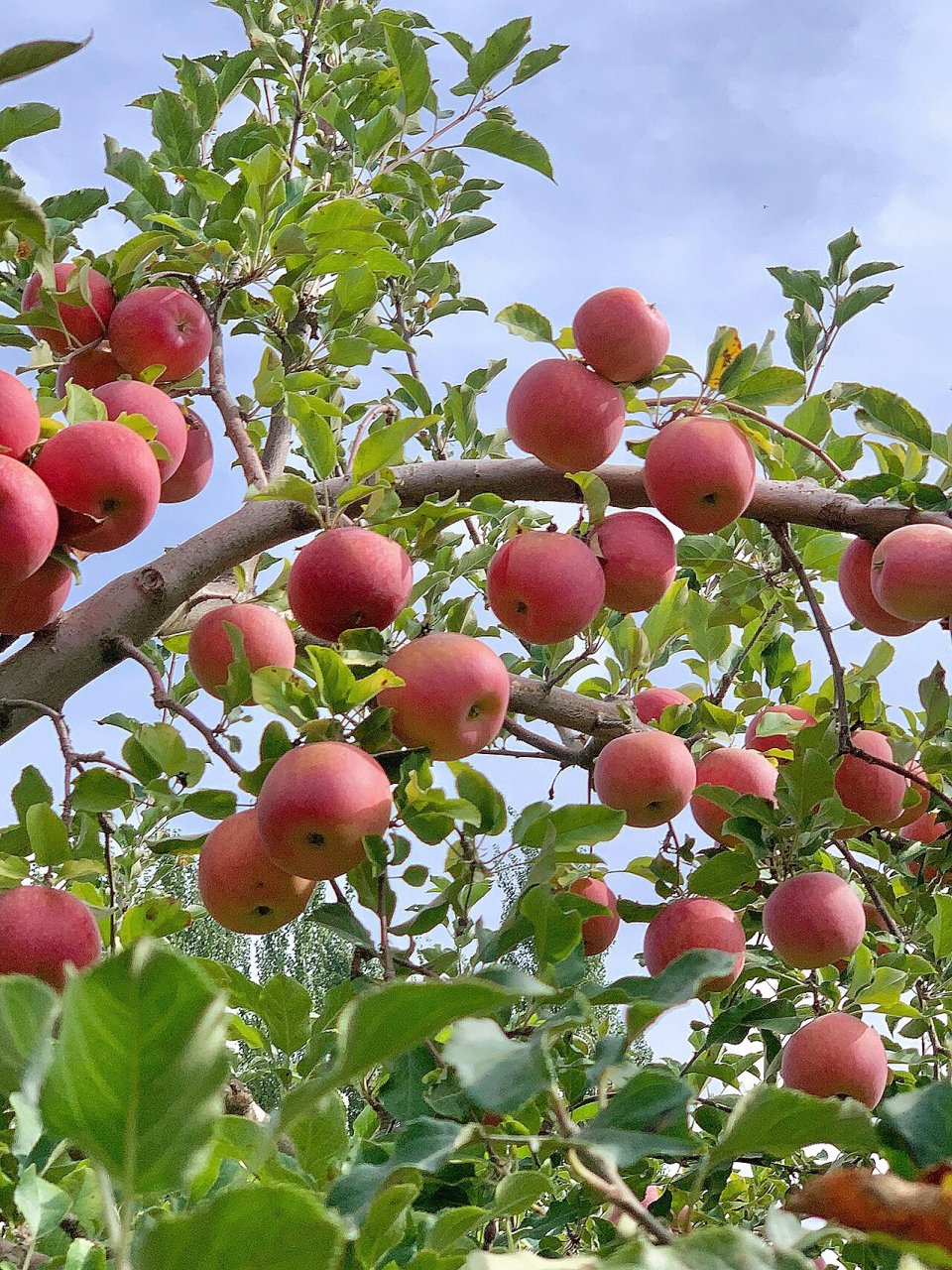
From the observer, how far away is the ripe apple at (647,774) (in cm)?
137

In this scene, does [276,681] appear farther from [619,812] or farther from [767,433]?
[767,433]

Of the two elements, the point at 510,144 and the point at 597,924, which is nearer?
the point at 597,924

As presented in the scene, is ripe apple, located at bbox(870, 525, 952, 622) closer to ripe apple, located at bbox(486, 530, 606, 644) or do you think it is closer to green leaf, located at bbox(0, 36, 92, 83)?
ripe apple, located at bbox(486, 530, 606, 644)

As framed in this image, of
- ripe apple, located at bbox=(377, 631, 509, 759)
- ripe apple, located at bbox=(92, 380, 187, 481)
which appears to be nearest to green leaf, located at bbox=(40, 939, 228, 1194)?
ripe apple, located at bbox=(377, 631, 509, 759)

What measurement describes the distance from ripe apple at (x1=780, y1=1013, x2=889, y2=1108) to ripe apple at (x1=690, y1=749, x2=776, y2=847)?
0.27m

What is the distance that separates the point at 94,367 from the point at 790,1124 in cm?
127

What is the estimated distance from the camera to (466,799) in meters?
1.00

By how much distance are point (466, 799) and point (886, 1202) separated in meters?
0.61

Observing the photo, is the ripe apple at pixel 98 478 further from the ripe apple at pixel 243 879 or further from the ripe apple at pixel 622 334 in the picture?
the ripe apple at pixel 622 334

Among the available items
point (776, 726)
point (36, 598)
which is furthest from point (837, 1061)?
point (36, 598)

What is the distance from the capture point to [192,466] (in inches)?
61.4

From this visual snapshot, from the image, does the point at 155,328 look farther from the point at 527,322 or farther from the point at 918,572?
the point at 918,572

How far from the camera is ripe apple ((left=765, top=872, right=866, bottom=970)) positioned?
4.35 feet

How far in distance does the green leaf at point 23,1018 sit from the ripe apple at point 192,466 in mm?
1201
